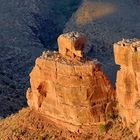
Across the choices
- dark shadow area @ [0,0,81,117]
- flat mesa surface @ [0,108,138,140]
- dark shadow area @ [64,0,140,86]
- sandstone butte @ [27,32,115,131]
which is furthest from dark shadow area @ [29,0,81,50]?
sandstone butte @ [27,32,115,131]

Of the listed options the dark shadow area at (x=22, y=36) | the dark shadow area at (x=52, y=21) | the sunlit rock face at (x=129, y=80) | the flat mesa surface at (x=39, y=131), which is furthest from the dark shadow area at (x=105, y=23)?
the sunlit rock face at (x=129, y=80)

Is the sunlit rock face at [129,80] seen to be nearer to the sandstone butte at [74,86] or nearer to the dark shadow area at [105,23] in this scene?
the sandstone butte at [74,86]

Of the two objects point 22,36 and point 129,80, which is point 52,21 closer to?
point 22,36

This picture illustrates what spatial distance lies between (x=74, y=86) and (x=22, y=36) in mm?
55629

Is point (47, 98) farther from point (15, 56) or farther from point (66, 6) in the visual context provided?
point (66, 6)

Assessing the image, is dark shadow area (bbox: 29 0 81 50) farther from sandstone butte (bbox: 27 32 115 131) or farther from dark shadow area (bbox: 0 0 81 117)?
sandstone butte (bbox: 27 32 115 131)

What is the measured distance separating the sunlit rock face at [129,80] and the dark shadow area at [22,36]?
23832 millimetres

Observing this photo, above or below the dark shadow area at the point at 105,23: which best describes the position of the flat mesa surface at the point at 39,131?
above

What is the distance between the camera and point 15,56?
298 feet

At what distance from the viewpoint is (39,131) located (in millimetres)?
47875

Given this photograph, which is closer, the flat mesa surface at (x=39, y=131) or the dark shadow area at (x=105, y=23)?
the flat mesa surface at (x=39, y=131)

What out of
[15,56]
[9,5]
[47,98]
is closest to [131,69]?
[47,98]

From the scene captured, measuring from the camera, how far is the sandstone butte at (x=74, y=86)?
4431 centimetres

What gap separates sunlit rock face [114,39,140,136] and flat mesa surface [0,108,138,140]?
34.3 inches
